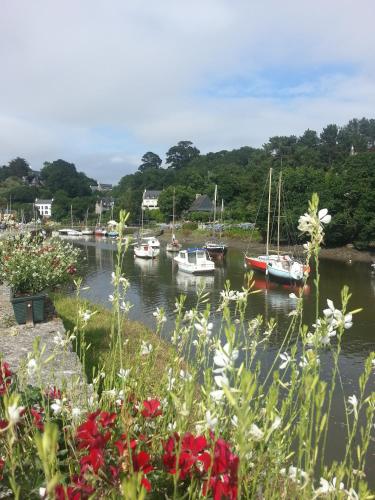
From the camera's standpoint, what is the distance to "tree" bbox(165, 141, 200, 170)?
491 ft

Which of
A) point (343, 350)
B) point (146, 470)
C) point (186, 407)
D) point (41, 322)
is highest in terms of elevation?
point (186, 407)

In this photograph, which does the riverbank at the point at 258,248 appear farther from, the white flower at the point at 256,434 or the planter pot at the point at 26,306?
the white flower at the point at 256,434

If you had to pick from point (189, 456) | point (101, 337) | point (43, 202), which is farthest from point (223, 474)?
point (43, 202)

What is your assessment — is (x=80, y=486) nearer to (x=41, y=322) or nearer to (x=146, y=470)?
(x=146, y=470)

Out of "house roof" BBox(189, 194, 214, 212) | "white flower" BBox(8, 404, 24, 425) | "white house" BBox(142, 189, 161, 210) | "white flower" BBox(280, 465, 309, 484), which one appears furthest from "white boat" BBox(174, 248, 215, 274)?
"white house" BBox(142, 189, 161, 210)

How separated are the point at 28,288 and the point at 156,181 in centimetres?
11670

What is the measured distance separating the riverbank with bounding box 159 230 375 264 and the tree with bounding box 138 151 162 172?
3423 inches

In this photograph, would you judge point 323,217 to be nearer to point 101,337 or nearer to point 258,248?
point 101,337

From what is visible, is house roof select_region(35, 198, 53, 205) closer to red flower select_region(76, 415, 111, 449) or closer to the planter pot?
the planter pot

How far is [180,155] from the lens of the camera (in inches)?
5915

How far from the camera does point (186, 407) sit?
62.6 inches

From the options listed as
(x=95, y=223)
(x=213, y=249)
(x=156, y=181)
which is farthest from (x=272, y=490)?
(x=156, y=181)

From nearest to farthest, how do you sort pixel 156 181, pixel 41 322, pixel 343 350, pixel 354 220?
pixel 41 322
pixel 343 350
pixel 354 220
pixel 156 181

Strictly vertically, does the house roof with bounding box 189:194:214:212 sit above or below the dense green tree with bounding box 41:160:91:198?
below
